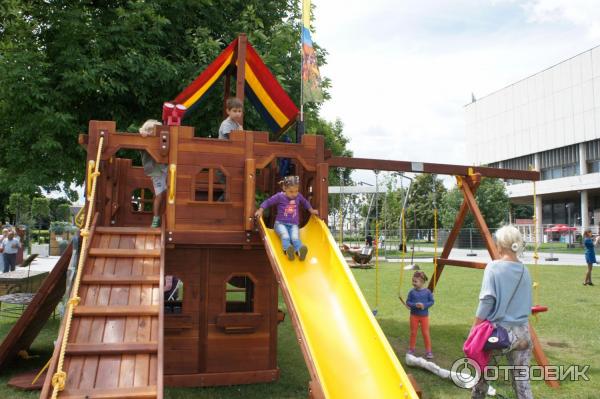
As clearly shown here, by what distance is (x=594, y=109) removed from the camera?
46.4 m

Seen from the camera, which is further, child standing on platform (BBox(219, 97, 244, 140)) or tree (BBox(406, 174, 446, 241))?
tree (BBox(406, 174, 446, 241))

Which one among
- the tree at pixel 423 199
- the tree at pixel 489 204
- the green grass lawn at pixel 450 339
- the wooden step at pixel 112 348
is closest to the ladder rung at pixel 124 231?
the wooden step at pixel 112 348

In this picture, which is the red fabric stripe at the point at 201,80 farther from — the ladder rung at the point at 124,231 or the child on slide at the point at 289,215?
the ladder rung at the point at 124,231

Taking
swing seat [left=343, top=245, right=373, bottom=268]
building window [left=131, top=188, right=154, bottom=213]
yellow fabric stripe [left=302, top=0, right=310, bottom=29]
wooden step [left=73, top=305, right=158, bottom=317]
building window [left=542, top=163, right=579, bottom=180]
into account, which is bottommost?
swing seat [left=343, top=245, right=373, bottom=268]

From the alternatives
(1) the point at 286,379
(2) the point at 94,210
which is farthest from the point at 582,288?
(2) the point at 94,210

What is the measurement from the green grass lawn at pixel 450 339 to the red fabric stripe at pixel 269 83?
4.19m

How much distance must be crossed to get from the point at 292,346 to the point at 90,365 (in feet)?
17.3

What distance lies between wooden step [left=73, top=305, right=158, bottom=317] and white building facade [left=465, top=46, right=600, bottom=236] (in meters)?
42.9

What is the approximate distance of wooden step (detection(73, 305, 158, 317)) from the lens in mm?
4344

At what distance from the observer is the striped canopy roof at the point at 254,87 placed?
315 inches

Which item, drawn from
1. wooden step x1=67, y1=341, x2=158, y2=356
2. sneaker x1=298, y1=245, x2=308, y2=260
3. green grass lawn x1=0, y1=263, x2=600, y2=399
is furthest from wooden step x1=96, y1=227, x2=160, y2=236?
green grass lawn x1=0, y1=263, x2=600, y2=399

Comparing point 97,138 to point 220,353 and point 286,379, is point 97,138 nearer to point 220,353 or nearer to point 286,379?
point 220,353

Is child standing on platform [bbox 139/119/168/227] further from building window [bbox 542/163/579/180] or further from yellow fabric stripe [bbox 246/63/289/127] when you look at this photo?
building window [bbox 542/163/579/180]

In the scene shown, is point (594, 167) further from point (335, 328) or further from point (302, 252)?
point (335, 328)
